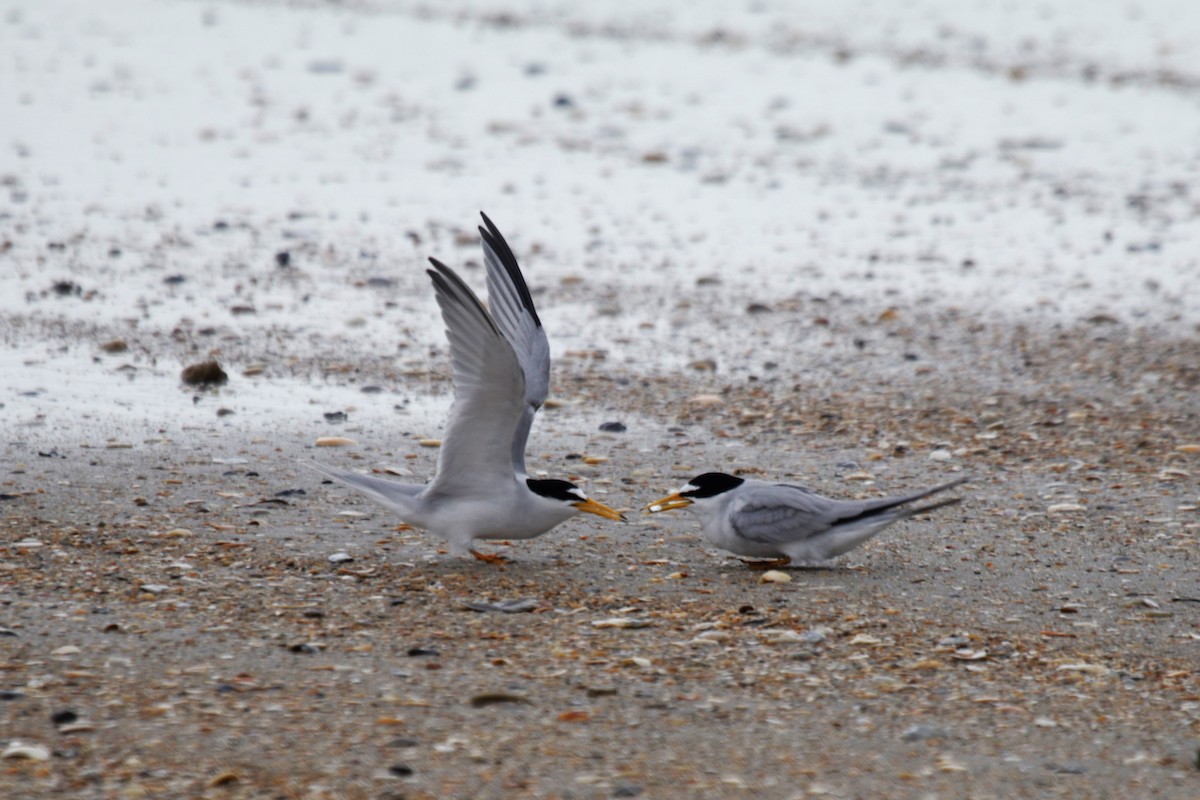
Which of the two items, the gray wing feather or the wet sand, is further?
the gray wing feather

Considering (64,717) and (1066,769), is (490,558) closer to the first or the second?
(64,717)

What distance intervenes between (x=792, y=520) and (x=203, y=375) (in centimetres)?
355

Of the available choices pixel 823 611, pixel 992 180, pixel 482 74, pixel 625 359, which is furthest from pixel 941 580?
pixel 482 74

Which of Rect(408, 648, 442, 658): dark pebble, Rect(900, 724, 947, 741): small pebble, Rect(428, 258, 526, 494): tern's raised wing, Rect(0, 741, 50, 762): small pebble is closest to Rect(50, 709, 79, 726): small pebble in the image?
Rect(0, 741, 50, 762): small pebble

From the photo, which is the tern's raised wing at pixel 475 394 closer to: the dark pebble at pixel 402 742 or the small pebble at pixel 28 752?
the dark pebble at pixel 402 742

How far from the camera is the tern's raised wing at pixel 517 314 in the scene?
6383mm

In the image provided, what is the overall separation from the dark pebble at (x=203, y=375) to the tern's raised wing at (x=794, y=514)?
11.0ft

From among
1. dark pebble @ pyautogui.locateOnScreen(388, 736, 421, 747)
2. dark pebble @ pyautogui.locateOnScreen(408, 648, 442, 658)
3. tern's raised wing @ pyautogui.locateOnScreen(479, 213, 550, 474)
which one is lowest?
dark pebble @ pyautogui.locateOnScreen(388, 736, 421, 747)

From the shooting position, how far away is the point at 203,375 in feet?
26.7

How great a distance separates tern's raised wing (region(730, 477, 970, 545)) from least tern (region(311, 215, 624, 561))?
1.59 feet

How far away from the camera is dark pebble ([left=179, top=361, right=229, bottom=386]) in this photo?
26.7ft

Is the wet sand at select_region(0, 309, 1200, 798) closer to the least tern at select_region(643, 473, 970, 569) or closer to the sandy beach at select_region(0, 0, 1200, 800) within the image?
the sandy beach at select_region(0, 0, 1200, 800)

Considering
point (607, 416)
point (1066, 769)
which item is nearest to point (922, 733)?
point (1066, 769)

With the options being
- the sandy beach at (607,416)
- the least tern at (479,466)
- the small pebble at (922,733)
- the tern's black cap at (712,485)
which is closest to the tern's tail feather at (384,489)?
the least tern at (479,466)
